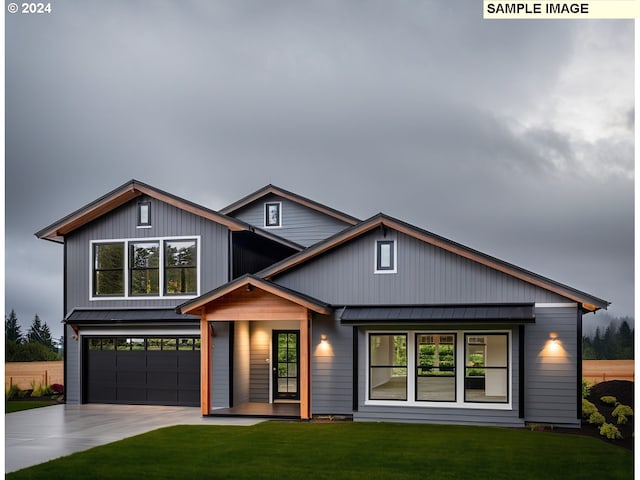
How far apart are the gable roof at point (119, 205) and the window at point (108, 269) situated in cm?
63

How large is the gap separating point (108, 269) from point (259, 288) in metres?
3.75

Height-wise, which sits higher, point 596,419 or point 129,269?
point 129,269

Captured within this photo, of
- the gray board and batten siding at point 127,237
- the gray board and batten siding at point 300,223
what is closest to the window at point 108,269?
the gray board and batten siding at point 127,237

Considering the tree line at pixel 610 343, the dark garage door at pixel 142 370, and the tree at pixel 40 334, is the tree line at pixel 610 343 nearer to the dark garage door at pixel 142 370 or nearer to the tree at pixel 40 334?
the dark garage door at pixel 142 370

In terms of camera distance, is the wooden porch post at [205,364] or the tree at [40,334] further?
the tree at [40,334]

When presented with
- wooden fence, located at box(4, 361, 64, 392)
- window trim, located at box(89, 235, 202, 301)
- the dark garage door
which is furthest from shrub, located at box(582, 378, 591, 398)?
wooden fence, located at box(4, 361, 64, 392)

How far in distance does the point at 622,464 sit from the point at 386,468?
278 centimetres

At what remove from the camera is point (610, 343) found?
34.9 ft

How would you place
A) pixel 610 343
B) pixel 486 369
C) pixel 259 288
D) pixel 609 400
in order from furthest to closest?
pixel 609 400
pixel 259 288
pixel 486 369
pixel 610 343

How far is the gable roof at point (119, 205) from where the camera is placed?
1284cm

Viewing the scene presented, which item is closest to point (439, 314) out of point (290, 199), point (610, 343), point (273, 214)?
point (610, 343)

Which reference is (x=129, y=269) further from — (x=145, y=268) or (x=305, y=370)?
(x=305, y=370)

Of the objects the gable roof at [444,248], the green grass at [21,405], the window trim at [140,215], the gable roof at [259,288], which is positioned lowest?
the green grass at [21,405]

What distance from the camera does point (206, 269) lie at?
42.7 feet
